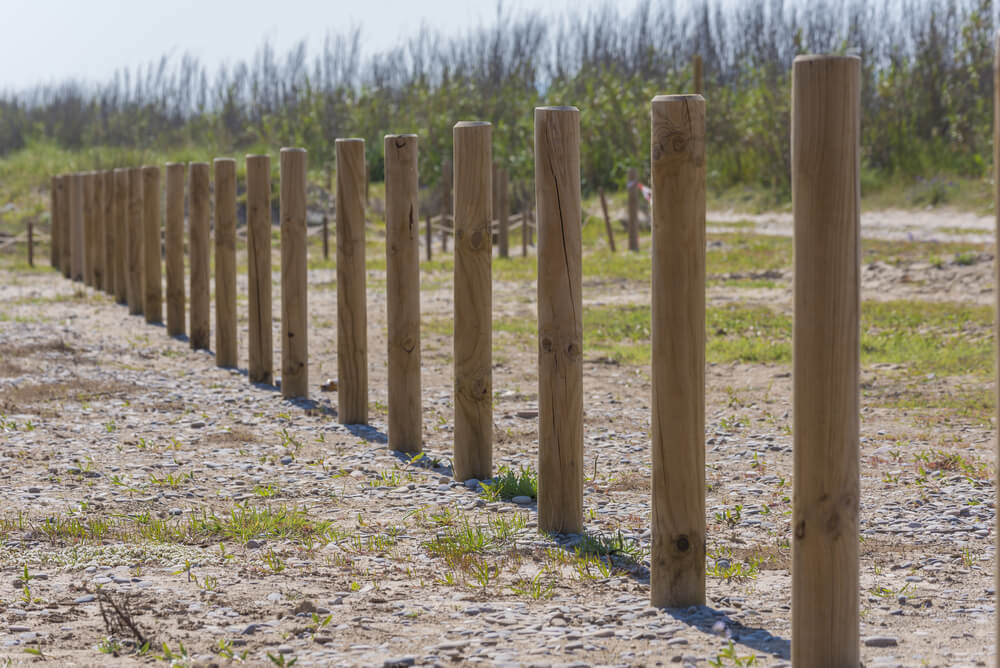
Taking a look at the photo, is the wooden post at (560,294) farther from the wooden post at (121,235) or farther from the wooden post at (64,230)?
the wooden post at (64,230)

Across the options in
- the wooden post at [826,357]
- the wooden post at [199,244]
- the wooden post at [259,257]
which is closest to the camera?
the wooden post at [826,357]

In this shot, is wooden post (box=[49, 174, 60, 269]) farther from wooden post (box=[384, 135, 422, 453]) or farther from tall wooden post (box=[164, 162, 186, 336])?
wooden post (box=[384, 135, 422, 453])

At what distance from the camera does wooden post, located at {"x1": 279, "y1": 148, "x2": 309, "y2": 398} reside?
7648mm

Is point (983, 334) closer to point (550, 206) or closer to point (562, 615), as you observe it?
point (550, 206)

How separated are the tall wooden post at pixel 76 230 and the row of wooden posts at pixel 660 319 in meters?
8.67

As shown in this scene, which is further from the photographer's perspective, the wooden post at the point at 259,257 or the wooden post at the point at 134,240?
the wooden post at the point at 134,240

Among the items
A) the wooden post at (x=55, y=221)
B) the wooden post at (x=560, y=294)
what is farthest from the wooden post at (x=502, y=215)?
the wooden post at (x=560, y=294)

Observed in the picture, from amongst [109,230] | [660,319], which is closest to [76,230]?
[109,230]

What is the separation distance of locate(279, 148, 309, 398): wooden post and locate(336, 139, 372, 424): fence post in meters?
0.87

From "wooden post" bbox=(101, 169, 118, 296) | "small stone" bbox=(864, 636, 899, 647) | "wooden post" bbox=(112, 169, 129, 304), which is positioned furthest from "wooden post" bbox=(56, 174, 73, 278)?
"small stone" bbox=(864, 636, 899, 647)

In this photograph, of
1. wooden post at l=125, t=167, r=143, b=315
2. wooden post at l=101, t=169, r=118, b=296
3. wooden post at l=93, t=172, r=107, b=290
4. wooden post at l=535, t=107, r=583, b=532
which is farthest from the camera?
wooden post at l=93, t=172, r=107, b=290

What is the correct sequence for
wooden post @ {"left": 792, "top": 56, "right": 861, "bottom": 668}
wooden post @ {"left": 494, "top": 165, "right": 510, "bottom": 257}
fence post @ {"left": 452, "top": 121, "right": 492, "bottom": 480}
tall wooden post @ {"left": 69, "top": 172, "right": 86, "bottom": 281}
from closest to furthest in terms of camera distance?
wooden post @ {"left": 792, "top": 56, "right": 861, "bottom": 668}, fence post @ {"left": 452, "top": 121, "right": 492, "bottom": 480}, tall wooden post @ {"left": 69, "top": 172, "right": 86, "bottom": 281}, wooden post @ {"left": 494, "top": 165, "right": 510, "bottom": 257}

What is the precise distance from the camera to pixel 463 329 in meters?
5.47

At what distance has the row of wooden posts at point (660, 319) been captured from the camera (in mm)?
2932
